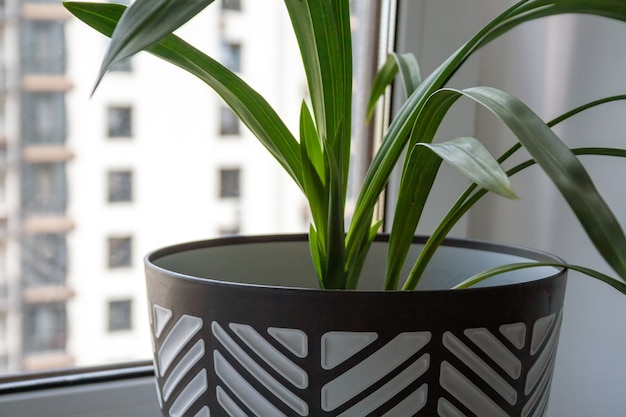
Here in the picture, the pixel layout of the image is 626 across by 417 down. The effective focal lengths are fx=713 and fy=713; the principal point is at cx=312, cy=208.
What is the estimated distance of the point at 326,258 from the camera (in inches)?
20.5

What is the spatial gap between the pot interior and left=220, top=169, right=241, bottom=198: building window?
0.66 ft

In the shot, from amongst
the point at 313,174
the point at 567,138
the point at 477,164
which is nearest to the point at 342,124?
the point at 313,174

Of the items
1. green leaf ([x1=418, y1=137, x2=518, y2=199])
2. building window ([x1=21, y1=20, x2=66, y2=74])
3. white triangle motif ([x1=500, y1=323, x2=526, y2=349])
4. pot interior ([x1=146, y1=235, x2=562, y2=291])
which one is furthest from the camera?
building window ([x1=21, y1=20, x2=66, y2=74])

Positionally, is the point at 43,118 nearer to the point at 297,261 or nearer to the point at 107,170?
the point at 107,170

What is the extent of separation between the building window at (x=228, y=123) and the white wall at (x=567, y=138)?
0.24 meters

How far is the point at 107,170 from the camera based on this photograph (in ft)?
2.53

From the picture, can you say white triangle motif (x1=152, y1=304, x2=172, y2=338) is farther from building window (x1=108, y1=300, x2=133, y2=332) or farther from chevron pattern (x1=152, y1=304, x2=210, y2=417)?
building window (x1=108, y1=300, x2=133, y2=332)

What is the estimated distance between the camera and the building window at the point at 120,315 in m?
0.79

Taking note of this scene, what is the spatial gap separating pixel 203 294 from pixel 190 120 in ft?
1.36

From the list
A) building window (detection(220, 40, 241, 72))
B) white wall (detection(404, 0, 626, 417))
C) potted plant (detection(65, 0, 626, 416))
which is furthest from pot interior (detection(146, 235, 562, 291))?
building window (detection(220, 40, 241, 72))

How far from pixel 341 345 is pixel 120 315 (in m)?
0.45

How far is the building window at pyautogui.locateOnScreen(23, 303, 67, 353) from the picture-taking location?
0.74 m

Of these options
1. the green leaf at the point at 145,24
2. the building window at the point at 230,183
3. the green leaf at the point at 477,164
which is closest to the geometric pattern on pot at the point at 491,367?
the green leaf at the point at 477,164

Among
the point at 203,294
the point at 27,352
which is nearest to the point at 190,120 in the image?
the point at 27,352
